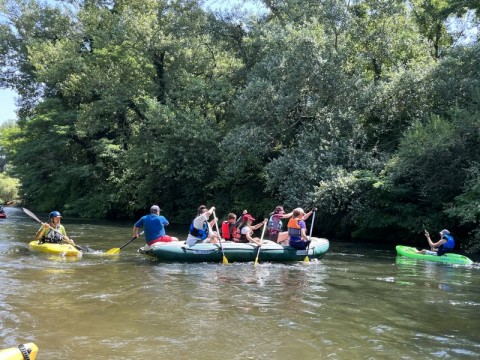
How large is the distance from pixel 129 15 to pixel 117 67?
10.2ft

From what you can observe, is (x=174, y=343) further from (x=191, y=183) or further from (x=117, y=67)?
(x=117, y=67)

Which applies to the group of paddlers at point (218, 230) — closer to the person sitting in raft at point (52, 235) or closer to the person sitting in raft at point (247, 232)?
the person sitting in raft at point (247, 232)

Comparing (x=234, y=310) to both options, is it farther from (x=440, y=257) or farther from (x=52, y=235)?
(x=440, y=257)

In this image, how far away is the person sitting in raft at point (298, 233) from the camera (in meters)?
11.5

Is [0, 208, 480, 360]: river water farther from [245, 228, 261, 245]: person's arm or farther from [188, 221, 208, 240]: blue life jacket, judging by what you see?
[188, 221, 208, 240]: blue life jacket

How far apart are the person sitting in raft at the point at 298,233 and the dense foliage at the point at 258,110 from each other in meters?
3.71

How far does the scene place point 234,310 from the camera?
6598 mm

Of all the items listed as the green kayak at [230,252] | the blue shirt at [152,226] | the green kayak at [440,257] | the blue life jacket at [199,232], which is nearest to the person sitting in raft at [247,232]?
the green kayak at [230,252]

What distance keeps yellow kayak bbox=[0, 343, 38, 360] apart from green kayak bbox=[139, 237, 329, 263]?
658 centimetres

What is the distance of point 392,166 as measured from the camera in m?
15.1

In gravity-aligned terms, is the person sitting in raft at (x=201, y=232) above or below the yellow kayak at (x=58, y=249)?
above

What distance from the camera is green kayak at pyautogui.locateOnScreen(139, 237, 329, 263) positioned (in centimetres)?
1067

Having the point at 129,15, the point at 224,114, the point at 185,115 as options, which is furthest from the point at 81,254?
the point at 129,15

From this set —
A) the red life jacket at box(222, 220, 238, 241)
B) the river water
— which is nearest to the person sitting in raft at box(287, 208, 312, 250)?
the river water
